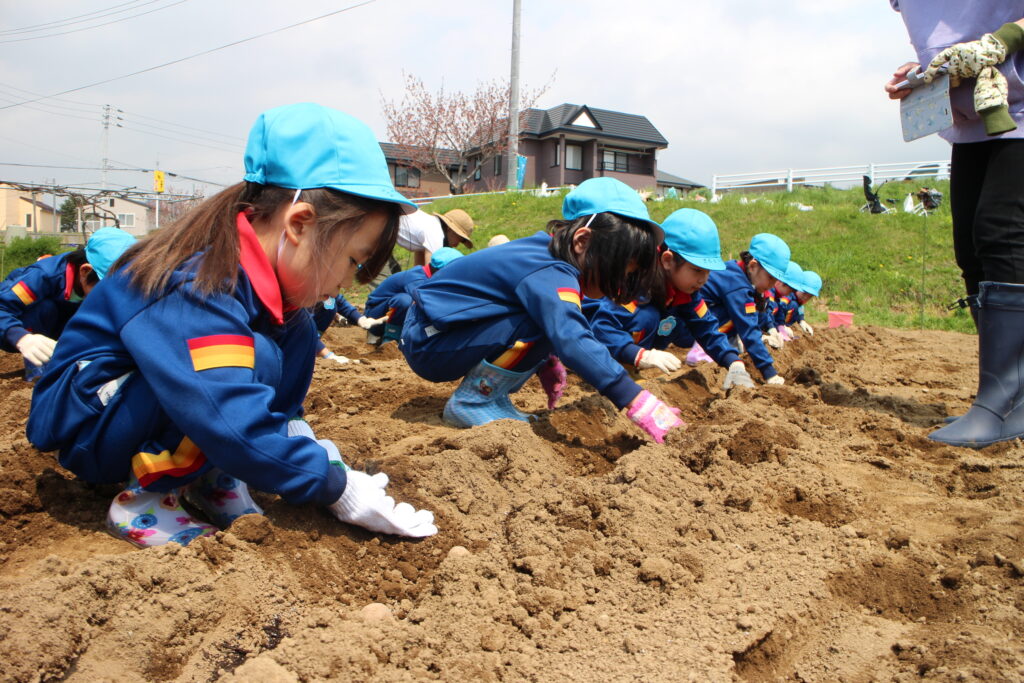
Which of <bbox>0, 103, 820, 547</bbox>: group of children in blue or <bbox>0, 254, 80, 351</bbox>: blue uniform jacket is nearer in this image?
<bbox>0, 103, 820, 547</bbox>: group of children in blue

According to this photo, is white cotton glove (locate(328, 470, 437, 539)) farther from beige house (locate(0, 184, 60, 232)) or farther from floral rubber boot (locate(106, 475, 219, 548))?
beige house (locate(0, 184, 60, 232))

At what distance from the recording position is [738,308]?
569cm

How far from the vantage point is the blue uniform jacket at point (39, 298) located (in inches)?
187

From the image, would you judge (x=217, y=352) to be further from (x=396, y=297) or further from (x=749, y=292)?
(x=749, y=292)

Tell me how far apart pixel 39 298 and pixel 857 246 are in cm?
1234

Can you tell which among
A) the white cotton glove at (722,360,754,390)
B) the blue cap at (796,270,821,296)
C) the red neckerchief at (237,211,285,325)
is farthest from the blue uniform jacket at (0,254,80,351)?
the blue cap at (796,270,821,296)

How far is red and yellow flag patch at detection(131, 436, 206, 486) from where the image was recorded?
1.95 metres

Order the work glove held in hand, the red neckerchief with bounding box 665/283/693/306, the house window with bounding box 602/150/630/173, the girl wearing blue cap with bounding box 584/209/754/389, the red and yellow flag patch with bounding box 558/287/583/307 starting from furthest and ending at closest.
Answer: the house window with bounding box 602/150/630/173, the red neckerchief with bounding box 665/283/693/306, the girl wearing blue cap with bounding box 584/209/754/389, the red and yellow flag patch with bounding box 558/287/583/307, the work glove held in hand

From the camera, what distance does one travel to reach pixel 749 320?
18.4ft

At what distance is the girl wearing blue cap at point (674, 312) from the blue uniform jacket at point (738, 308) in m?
0.23

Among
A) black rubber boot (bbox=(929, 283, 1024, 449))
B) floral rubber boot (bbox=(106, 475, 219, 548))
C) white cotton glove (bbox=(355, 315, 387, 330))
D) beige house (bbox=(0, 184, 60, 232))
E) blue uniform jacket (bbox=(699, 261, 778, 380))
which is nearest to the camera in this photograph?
floral rubber boot (bbox=(106, 475, 219, 548))

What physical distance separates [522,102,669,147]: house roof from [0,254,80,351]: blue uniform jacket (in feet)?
115

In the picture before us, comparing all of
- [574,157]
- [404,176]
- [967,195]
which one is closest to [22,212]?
[404,176]

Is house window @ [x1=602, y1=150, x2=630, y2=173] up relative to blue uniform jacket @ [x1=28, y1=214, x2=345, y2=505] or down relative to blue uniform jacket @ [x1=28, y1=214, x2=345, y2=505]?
up
